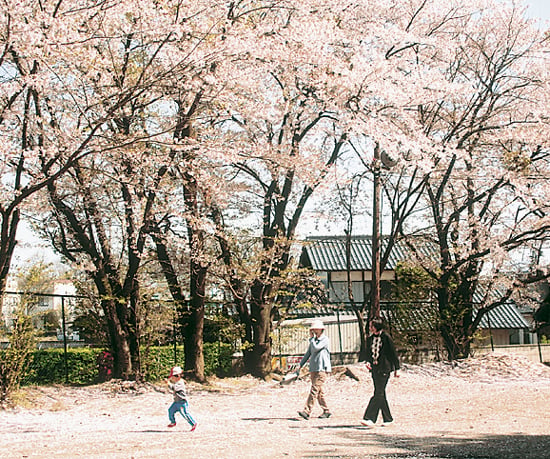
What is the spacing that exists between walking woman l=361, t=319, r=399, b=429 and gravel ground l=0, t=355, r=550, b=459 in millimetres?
259

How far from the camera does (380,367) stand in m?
10.2

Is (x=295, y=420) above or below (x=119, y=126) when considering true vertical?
below

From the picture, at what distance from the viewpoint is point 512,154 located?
706 inches

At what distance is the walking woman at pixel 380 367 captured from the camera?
1003cm

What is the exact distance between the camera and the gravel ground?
25.9ft

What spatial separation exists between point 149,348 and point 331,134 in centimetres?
729

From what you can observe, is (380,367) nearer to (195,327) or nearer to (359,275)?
(195,327)

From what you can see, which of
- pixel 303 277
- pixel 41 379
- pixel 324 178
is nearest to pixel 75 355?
pixel 41 379

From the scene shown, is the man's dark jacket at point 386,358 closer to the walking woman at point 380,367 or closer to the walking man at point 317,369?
the walking woman at point 380,367

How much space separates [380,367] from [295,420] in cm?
174

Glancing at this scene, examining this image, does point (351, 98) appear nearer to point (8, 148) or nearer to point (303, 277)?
point (303, 277)

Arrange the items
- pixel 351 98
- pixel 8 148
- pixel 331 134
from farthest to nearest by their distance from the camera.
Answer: pixel 331 134 < pixel 351 98 < pixel 8 148

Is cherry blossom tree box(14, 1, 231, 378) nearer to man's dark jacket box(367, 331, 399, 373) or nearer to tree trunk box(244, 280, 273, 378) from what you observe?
tree trunk box(244, 280, 273, 378)

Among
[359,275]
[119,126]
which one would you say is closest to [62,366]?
[119,126]
